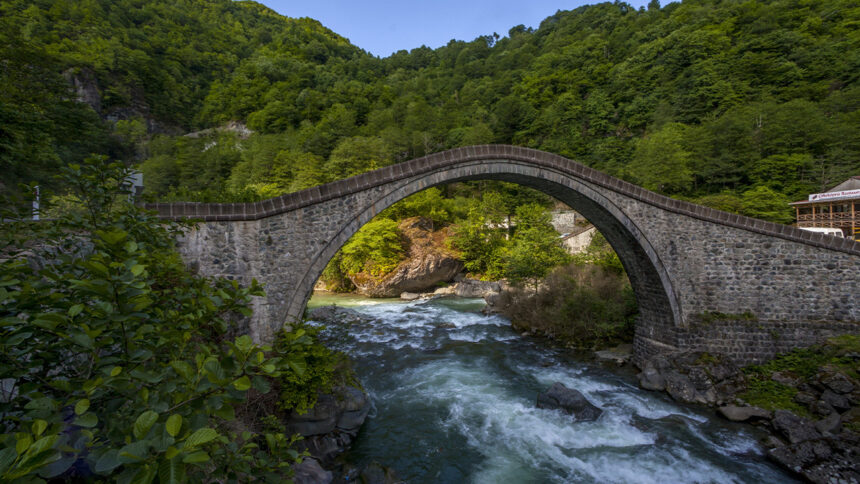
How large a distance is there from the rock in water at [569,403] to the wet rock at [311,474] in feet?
17.6

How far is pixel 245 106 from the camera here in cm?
5231

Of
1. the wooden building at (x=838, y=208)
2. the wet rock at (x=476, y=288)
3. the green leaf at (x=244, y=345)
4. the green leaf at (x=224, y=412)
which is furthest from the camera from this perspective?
the wet rock at (x=476, y=288)

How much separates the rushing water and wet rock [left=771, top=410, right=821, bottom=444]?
54cm

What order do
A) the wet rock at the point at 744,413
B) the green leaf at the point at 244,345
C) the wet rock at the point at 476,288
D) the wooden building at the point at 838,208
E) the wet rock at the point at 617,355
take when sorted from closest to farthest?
the green leaf at the point at 244,345 → the wet rock at the point at 744,413 → the wet rock at the point at 617,355 → the wooden building at the point at 838,208 → the wet rock at the point at 476,288

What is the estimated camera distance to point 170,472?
1045 millimetres

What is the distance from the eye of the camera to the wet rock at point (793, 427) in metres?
6.57

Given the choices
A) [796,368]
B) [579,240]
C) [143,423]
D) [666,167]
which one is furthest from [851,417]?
[666,167]

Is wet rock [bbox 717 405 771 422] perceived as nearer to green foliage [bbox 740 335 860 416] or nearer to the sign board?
green foliage [bbox 740 335 860 416]

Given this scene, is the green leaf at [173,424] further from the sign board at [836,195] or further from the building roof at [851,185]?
the building roof at [851,185]

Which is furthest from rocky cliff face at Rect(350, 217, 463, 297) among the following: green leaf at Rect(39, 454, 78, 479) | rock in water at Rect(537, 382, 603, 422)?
green leaf at Rect(39, 454, 78, 479)

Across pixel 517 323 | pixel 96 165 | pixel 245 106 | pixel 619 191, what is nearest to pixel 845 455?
pixel 619 191

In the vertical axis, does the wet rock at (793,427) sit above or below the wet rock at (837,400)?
below

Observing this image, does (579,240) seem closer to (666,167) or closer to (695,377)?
(666,167)

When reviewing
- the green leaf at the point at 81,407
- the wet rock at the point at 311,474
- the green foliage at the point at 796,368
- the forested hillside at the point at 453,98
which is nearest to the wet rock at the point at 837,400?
the green foliage at the point at 796,368
